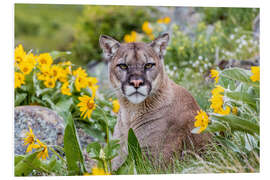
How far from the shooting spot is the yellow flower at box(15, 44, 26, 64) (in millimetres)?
4812

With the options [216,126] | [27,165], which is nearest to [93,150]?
[27,165]

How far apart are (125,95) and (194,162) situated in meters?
0.97

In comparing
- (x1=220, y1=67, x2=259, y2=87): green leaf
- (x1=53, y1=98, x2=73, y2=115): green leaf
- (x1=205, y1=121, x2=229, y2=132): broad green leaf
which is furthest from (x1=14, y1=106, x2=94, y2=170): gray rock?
(x1=220, y1=67, x2=259, y2=87): green leaf

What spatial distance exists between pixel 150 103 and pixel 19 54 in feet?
6.09

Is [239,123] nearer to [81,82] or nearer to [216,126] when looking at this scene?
[216,126]

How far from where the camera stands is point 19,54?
483 cm

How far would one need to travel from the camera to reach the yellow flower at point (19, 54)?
4812 mm

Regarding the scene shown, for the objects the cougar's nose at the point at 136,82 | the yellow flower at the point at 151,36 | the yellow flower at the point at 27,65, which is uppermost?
the yellow flower at the point at 151,36

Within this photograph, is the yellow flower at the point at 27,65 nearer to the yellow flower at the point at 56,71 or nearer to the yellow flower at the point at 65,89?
the yellow flower at the point at 56,71

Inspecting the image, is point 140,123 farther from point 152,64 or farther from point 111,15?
point 111,15

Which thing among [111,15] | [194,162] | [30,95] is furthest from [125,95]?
[111,15]

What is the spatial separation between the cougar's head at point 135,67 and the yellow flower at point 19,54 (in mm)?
1277

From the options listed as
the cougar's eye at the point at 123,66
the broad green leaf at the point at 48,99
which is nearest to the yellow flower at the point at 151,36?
the broad green leaf at the point at 48,99

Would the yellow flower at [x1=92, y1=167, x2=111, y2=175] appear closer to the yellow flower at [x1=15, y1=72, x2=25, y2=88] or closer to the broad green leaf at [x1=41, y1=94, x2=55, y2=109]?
the broad green leaf at [x1=41, y1=94, x2=55, y2=109]
